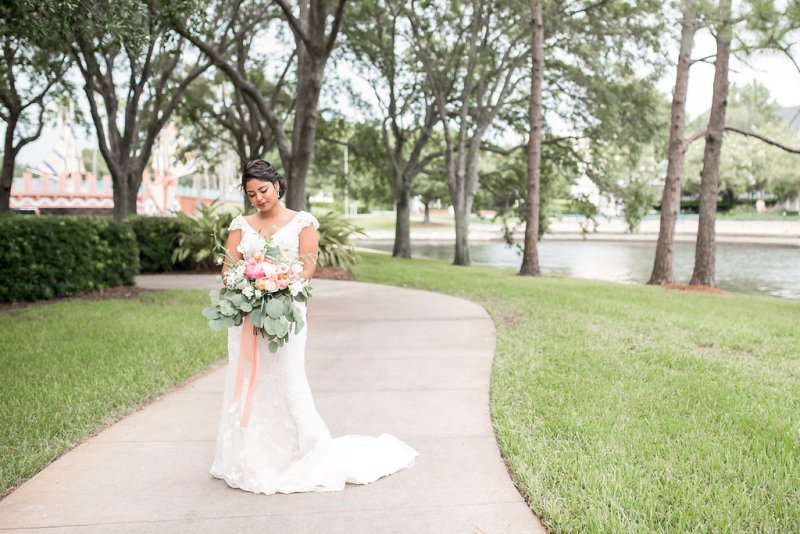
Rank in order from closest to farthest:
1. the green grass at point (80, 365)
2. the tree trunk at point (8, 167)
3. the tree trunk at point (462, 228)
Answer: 1. the green grass at point (80, 365)
2. the tree trunk at point (8, 167)
3. the tree trunk at point (462, 228)

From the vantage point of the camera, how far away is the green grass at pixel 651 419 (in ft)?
11.9

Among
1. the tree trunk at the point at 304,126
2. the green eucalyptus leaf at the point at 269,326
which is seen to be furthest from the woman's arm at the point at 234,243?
the tree trunk at the point at 304,126

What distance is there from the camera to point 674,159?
1750 cm

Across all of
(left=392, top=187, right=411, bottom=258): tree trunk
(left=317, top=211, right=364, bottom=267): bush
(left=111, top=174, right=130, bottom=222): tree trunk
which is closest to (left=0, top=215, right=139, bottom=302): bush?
(left=317, top=211, right=364, bottom=267): bush

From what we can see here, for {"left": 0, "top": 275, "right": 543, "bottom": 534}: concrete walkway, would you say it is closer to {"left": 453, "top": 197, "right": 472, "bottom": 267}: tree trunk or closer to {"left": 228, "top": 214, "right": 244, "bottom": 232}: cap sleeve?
{"left": 228, "top": 214, "right": 244, "bottom": 232}: cap sleeve

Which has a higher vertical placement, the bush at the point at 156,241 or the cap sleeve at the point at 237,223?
the cap sleeve at the point at 237,223

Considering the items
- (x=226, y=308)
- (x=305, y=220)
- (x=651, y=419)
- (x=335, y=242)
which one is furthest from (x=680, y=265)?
(x=226, y=308)

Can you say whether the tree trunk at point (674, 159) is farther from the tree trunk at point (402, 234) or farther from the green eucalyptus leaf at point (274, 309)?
the green eucalyptus leaf at point (274, 309)

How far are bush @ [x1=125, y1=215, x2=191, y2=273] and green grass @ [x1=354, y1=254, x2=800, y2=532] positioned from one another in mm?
10006

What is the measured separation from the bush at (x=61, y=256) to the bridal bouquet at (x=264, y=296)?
8.27m

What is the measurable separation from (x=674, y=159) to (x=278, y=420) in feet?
52.7

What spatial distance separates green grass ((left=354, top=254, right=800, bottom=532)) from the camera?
143 inches

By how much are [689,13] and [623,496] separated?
15368 mm

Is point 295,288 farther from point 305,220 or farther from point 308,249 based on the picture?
point 305,220
